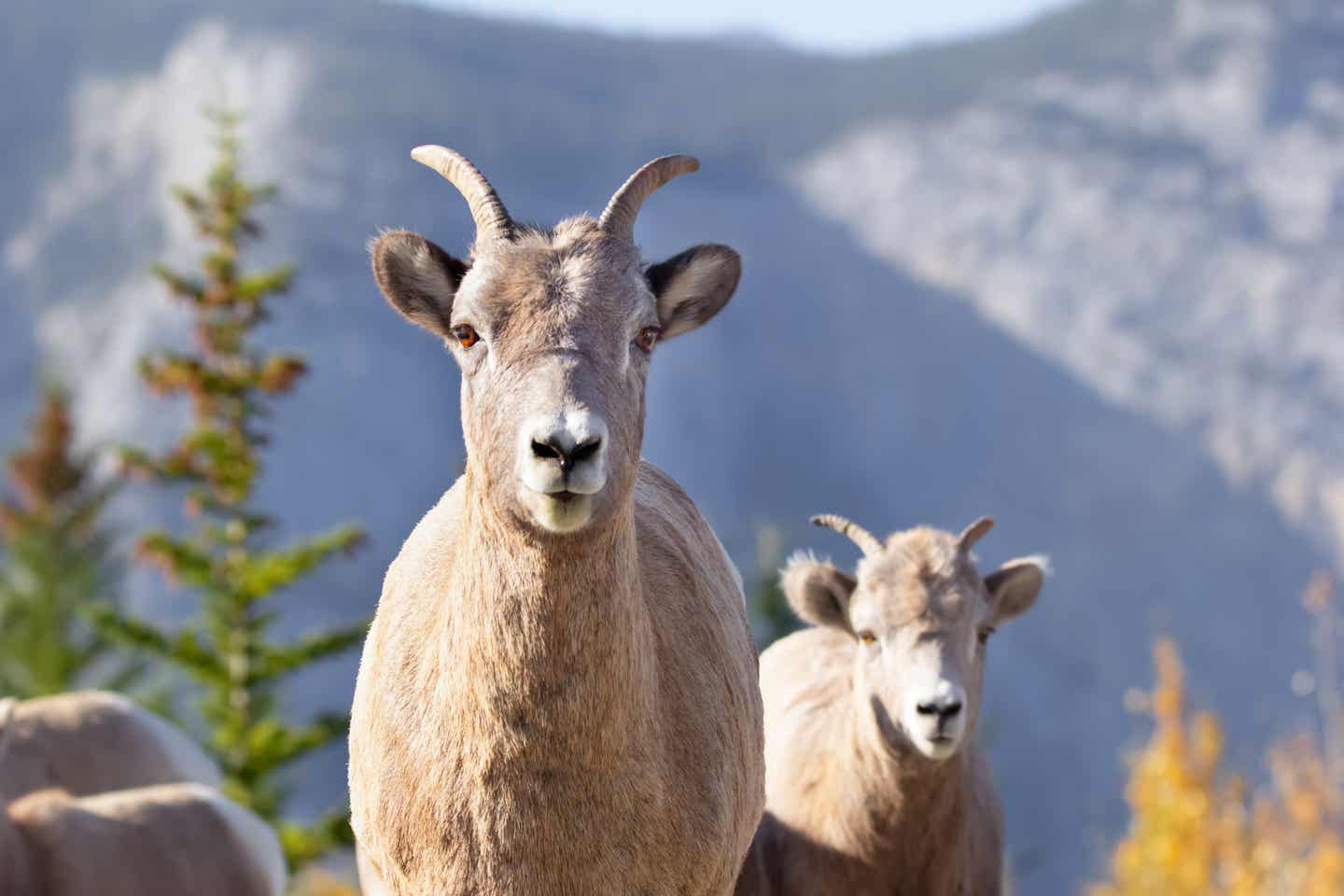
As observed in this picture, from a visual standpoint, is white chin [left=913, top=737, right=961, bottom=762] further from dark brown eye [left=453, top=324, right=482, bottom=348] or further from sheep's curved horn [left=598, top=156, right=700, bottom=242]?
dark brown eye [left=453, top=324, right=482, bottom=348]

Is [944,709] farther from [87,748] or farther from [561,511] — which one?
[87,748]

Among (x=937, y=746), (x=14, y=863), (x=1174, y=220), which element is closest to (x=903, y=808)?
(x=937, y=746)

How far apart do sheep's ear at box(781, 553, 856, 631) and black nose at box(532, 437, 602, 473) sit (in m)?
3.46

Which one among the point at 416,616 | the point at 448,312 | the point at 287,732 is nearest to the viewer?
the point at 448,312

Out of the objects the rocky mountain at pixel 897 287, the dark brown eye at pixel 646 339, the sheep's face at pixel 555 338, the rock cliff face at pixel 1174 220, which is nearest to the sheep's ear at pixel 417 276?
the sheep's face at pixel 555 338

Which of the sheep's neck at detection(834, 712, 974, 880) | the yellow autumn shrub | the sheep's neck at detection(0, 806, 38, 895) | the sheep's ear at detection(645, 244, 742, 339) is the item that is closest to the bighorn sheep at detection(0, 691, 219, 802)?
the sheep's neck at detection(0, 806, 38, 895)

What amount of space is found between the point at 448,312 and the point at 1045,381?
40661mm

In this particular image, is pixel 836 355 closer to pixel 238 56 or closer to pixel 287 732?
pixel 238 56

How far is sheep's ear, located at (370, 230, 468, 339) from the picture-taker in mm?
4773

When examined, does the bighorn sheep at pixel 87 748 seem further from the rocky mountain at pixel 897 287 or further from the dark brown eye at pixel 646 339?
the rocky mountain at pixel 897 287

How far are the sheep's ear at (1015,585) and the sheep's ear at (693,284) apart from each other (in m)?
2.87

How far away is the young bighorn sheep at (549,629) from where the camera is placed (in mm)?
4316

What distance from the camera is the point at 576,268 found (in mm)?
4570

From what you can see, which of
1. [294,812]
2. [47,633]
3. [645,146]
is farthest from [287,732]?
[645,146]
